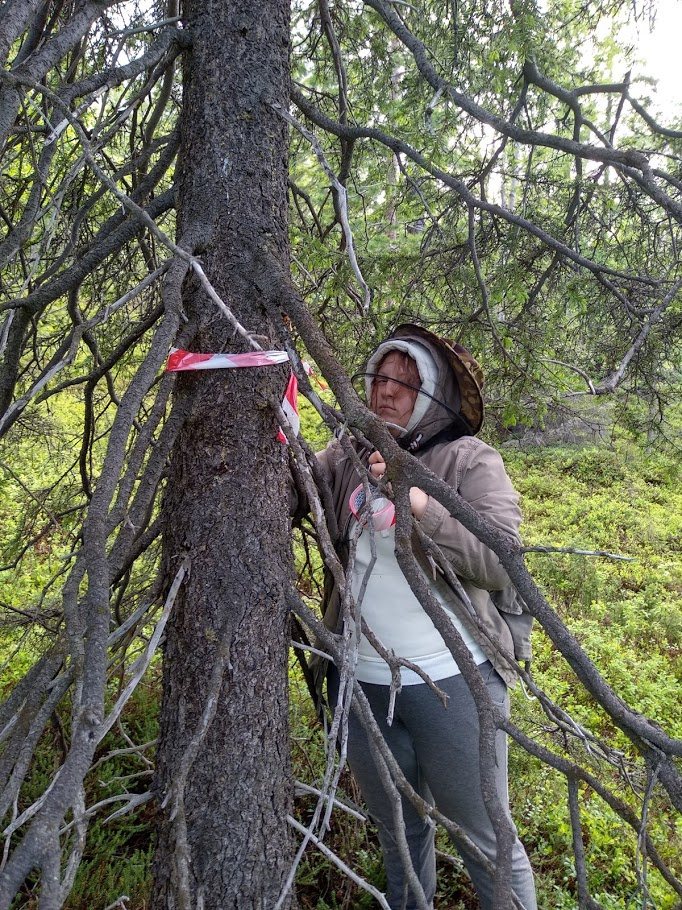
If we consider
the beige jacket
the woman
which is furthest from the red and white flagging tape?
the woman

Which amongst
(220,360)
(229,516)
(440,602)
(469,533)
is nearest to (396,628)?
(440,602)

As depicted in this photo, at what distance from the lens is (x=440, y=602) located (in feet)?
7.01

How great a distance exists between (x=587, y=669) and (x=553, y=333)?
1.92 m

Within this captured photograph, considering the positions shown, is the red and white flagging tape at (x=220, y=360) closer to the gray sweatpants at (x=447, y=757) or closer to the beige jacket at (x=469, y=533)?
the beige jacket at (x=469, y=533)

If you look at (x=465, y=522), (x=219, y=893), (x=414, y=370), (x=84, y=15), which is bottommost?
(x=219, y=893)

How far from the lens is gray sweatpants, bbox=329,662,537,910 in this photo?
7.06 ft

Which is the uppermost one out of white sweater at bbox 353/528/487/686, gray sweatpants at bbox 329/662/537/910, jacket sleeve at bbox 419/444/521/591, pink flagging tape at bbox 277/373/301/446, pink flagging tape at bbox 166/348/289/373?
pink flagging tape at bbox 166/348/289/373

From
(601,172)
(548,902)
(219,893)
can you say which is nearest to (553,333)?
(601,172)

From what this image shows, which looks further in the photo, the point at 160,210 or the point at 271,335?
the point at 160,210

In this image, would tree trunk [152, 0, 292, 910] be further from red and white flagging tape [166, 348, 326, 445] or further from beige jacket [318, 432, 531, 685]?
beige jacket [318, 432, 531, 685]

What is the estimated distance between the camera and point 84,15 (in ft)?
4.89

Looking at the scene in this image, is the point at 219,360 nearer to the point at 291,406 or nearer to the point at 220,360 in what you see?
the point at 220,360

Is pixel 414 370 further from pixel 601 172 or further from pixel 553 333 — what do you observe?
pixel 601 172

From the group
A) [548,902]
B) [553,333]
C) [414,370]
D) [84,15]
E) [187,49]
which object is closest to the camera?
[84,15]
